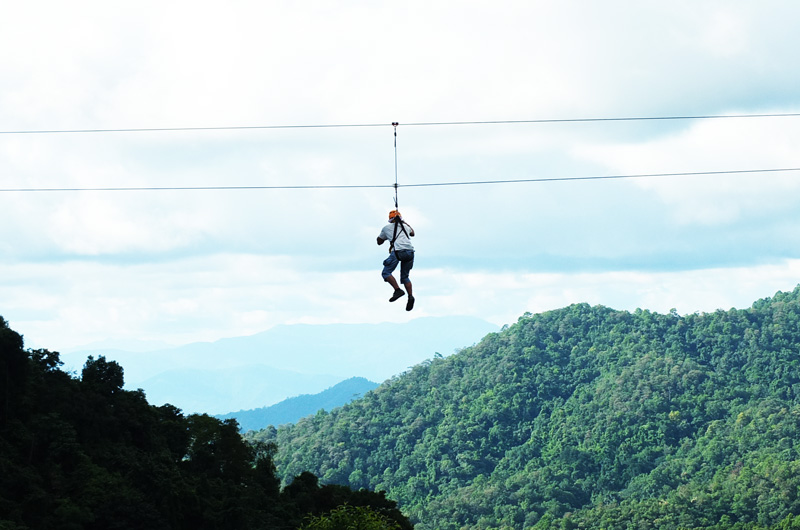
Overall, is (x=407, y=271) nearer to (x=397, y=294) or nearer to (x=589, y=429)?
(x=397, y=294)

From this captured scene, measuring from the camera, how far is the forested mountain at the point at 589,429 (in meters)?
108

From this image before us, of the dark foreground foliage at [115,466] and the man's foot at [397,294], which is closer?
the man's foot at [397,294]

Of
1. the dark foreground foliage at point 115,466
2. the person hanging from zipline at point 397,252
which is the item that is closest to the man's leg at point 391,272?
the person hanging from zipline at point 397,252

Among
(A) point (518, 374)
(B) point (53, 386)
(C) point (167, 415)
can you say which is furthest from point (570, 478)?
(B) point (53, 386)

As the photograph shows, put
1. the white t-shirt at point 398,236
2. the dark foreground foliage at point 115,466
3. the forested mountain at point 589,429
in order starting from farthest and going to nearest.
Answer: the forested mountain at point 589,429 → the dark foreground foliage at point 115,466 → the white t-shirt at point 398,236

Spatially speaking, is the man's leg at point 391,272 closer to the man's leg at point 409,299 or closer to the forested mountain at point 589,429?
the man's leg at point 409,299

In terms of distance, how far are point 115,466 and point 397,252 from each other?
90.5 ft

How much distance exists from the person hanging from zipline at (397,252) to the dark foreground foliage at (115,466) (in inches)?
829

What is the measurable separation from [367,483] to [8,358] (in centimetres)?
9536

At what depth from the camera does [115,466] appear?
42.6 metres

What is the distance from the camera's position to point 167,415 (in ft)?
170

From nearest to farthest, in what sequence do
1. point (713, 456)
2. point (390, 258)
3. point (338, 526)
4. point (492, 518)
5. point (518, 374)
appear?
point (390, 258), point (338, 526), point (492, 518), point (713, 456), point (518, 374)

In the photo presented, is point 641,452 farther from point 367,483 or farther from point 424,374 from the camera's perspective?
point 424,374

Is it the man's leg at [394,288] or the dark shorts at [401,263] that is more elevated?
the dark shorts at [401,263]
